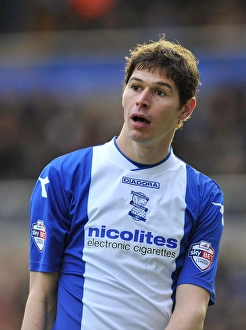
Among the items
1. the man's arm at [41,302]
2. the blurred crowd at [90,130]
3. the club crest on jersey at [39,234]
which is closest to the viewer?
the man's arm at [41,302]

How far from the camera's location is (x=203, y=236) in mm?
4051

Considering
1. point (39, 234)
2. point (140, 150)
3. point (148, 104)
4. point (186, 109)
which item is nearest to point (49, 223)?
point (39, 234)

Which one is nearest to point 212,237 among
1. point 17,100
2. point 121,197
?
point 121,197

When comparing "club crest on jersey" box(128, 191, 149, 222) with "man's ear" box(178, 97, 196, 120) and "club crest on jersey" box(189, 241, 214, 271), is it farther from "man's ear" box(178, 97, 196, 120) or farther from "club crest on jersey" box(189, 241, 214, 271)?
"man's ear" box(178, 97, 196, 120)

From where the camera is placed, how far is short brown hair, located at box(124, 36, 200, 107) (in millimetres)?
4027

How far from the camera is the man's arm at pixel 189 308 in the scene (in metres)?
3.83

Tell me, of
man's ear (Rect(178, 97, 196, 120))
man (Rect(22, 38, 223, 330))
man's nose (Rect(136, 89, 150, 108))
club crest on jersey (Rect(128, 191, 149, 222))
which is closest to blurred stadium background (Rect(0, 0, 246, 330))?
man's ear (Rect(178, 97, 196, 120))

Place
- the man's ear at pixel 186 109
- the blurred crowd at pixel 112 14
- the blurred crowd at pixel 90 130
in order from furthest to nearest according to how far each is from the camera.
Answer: the blurred crowd at pixel 112 14, the blurred crowd at pixel 90 130, the man's ear at pixel 186 109

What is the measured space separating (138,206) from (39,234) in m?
0.51

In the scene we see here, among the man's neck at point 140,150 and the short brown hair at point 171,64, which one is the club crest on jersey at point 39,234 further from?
the short brown hair at point 171,64

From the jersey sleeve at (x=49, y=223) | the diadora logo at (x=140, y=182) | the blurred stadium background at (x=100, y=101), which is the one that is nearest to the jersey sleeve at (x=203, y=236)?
the diadora logo at (x=140, y=182)

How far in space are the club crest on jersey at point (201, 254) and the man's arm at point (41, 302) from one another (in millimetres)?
694

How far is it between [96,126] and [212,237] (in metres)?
7.45

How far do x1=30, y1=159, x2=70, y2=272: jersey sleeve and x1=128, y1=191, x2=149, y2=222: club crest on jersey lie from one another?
33 centimetres
